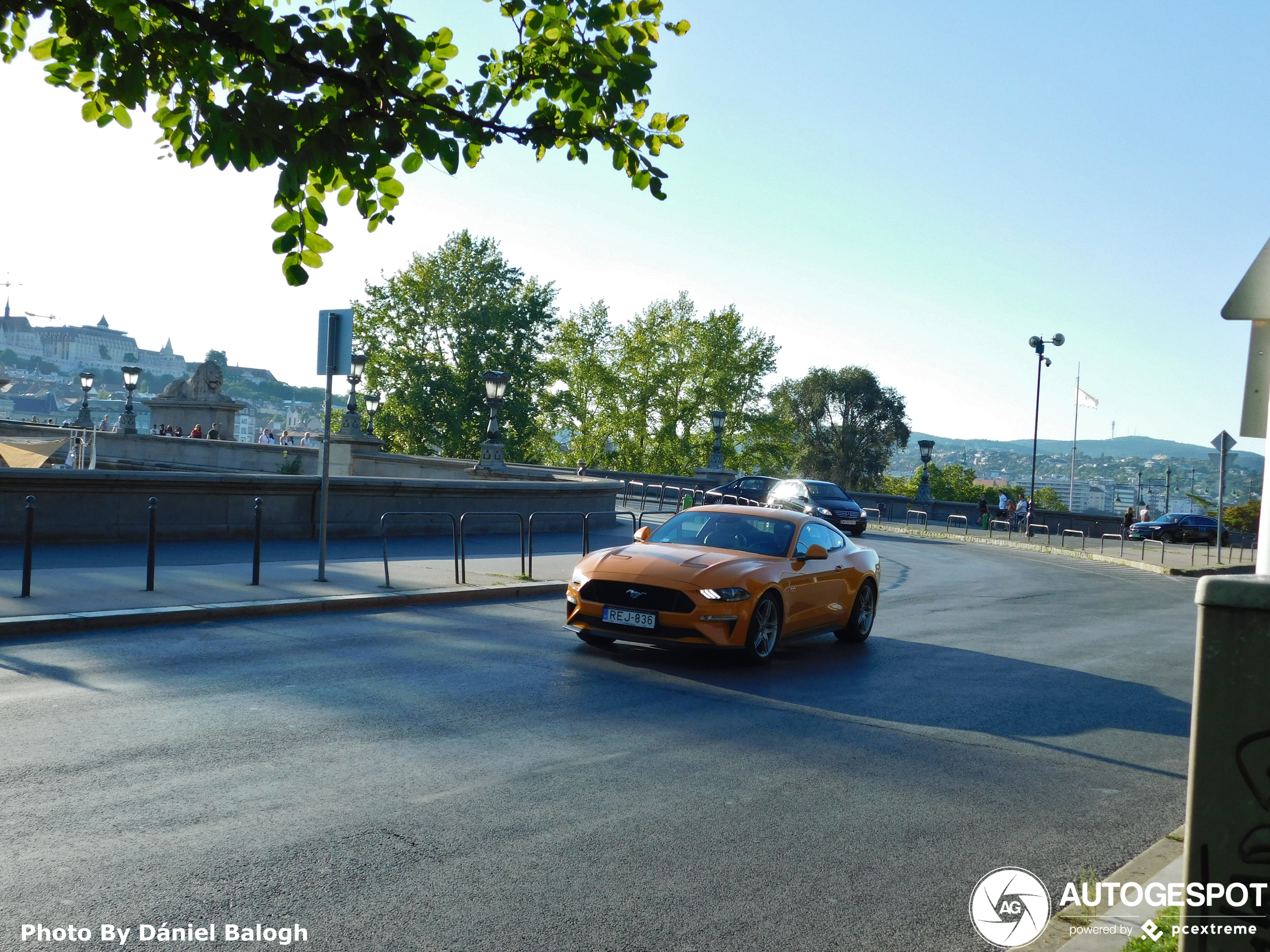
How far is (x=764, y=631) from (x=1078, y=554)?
2874 cm

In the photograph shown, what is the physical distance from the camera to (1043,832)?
233 inches

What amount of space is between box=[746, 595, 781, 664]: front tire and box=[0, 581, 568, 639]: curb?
4.60 meters

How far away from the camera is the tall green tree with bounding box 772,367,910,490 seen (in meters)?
93.3

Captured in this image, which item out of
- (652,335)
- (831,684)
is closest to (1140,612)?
(831,684)

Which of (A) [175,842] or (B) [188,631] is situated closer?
(A) [175,842]

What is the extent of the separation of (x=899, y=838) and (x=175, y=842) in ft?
11.0

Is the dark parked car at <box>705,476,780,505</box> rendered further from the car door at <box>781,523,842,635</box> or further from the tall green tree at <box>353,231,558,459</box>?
the tall green tree at <box>353,231,558,459</box>

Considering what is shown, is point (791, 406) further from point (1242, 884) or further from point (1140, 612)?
point (1242, 884)

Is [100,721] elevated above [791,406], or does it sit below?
below

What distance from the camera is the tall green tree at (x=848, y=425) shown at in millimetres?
93312

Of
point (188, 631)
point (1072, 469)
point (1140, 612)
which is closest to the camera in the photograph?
point (188, 631)

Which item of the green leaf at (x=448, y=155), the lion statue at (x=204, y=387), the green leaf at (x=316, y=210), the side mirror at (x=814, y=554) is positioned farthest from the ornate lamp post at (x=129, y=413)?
the green leaf at (x=448, y=155)

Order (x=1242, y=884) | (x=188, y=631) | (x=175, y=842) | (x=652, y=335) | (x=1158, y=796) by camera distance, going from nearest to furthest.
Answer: (x=1242, y=884) < (x=175, y=842) < (x=1158, y=796) < (x=188, y=631) < (x=652, y=335)

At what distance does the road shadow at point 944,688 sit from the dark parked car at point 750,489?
77.3 ft
